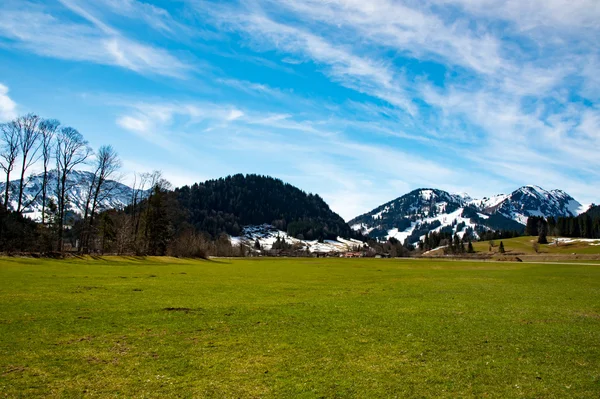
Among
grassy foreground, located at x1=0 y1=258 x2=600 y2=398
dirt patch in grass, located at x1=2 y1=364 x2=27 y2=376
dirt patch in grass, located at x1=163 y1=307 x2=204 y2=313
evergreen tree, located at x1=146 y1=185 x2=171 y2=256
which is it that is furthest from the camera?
evergreen tree, located at x1=146 y1=185 x2=171 y2=256

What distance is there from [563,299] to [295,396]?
74.8 ft

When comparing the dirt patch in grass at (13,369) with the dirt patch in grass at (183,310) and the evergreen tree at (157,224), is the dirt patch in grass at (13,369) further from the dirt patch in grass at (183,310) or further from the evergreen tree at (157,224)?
the evergreen tree at (157,224)

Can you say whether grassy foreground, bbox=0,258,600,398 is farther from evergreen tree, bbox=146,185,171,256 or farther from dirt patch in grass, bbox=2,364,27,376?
evergreen tree, bbox=146,185,171,256

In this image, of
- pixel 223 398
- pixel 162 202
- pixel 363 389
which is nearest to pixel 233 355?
pixel 223 398

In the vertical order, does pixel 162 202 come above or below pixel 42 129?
below

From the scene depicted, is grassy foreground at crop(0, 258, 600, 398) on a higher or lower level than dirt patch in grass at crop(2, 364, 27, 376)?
lower

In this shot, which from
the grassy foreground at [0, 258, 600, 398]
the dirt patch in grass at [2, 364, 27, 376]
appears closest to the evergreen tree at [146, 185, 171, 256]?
the grassy foreground at [0, 258, 600, 398]

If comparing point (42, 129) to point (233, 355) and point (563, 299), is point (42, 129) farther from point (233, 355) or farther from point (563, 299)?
point (563, 299)

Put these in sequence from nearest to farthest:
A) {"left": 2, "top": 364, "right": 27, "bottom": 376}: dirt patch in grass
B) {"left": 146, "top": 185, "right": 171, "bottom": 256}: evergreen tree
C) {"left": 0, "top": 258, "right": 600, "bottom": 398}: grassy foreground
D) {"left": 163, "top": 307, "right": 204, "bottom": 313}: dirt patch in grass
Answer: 1. {"left": 0, "top": 258, "right": 600, "bottom": 398}: grassy foreground
2. {"left": 2, "top": 364, "right": 27, "bottom": 376}: dirt patch in grass
3. {"left": 163, "top": 307, "right": 204, "bottom": 313}: dirt patch in grass
4. {"left": 146, "top": 185, "right": 171, "bottom": 256}: evergreen tree

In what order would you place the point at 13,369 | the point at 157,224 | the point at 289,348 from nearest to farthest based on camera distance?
the point at 13,369
the point at 289,348
the point at 157,224

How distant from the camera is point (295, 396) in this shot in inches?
323

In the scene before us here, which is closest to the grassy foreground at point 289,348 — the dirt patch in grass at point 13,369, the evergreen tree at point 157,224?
the dirt patch in grass at point 13,369

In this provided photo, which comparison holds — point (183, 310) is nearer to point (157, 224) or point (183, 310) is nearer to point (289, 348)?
point (289, 348)

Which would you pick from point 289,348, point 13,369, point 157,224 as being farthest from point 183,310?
point 157,224
